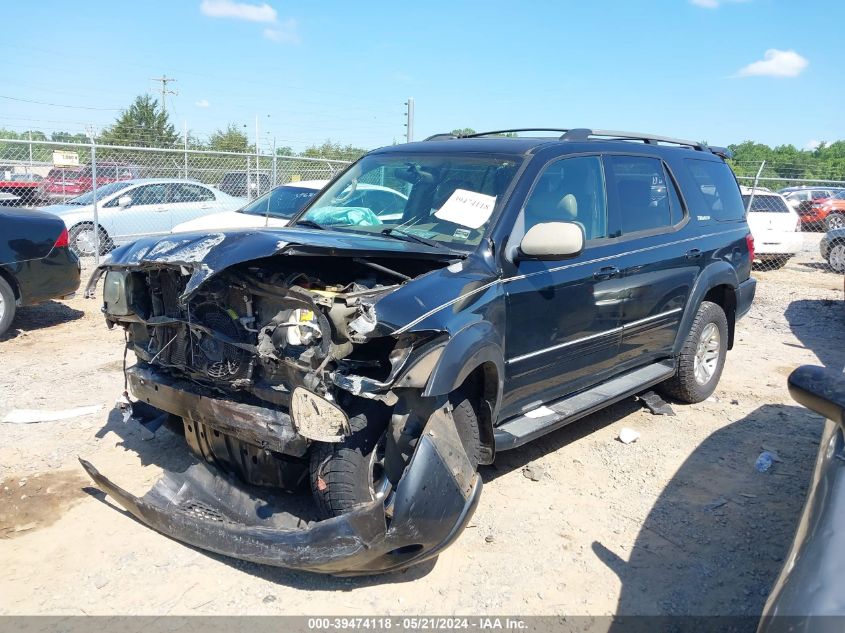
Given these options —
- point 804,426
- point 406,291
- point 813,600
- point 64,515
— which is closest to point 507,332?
point 406,291

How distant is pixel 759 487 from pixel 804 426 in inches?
53.2

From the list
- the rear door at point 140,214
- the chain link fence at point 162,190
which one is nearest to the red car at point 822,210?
the chain link fence at point 162,190

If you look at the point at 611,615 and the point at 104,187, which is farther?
the point at 104,187

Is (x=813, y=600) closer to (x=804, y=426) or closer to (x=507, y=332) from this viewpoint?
(x=507, y=332)

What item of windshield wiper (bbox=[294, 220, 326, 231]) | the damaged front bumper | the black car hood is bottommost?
the damaged front bumper

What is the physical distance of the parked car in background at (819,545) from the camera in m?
1.86

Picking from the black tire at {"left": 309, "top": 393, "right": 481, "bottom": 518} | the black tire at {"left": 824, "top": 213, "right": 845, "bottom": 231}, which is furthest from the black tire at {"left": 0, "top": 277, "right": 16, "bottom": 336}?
the black tire at {"left": 824, "top": 213, "right": 845, "bottom": 231}

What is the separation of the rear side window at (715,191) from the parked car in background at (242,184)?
32.7ft

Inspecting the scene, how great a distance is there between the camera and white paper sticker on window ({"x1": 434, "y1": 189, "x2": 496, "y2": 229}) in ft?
12.8

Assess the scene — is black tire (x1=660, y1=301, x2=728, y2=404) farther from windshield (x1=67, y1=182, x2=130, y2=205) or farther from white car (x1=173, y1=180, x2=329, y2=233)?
windshield (x1=67, y1=182, x2=130, y2=205)

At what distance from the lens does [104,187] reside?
12.7 m

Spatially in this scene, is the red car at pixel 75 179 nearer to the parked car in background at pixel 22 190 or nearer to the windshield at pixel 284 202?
the parked car in background at pixel 22 190

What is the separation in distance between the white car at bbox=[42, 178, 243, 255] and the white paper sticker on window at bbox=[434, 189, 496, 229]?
9.32 m

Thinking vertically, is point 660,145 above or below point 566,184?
above
